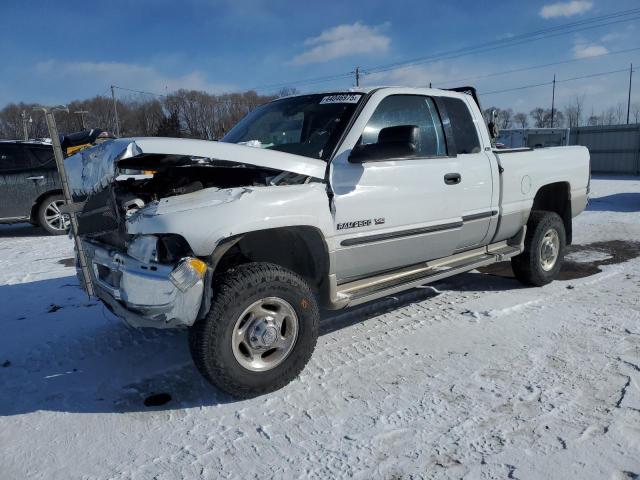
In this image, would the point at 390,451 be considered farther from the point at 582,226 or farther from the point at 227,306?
the point at 582,226

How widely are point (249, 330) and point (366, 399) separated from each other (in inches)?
33.0

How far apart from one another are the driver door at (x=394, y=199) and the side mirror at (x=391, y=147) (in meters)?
0.10

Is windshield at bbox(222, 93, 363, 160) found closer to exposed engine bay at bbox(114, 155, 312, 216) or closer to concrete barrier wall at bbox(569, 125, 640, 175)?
exposed engine bay at bbox(114, 155, 312, 216)

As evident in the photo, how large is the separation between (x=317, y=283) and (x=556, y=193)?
3520 mm

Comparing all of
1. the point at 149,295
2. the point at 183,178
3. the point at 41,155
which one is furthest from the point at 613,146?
the point at 149,295

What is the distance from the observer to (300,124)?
13.0 feet

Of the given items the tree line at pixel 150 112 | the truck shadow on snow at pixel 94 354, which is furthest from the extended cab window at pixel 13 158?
the tree line at pixel 150 112

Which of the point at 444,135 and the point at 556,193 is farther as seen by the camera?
the point at 556,193

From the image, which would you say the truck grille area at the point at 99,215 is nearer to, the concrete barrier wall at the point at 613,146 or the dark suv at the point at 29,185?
the dark suv at the point at 29,185

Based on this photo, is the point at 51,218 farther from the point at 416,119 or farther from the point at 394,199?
the point at 394,199

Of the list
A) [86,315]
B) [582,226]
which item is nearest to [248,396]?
[86,315]

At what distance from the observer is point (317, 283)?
11.4 feet

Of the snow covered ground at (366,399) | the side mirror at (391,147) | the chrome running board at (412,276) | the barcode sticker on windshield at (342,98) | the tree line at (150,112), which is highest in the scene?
the tree line at (150,112)

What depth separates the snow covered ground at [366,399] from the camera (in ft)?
7.98
